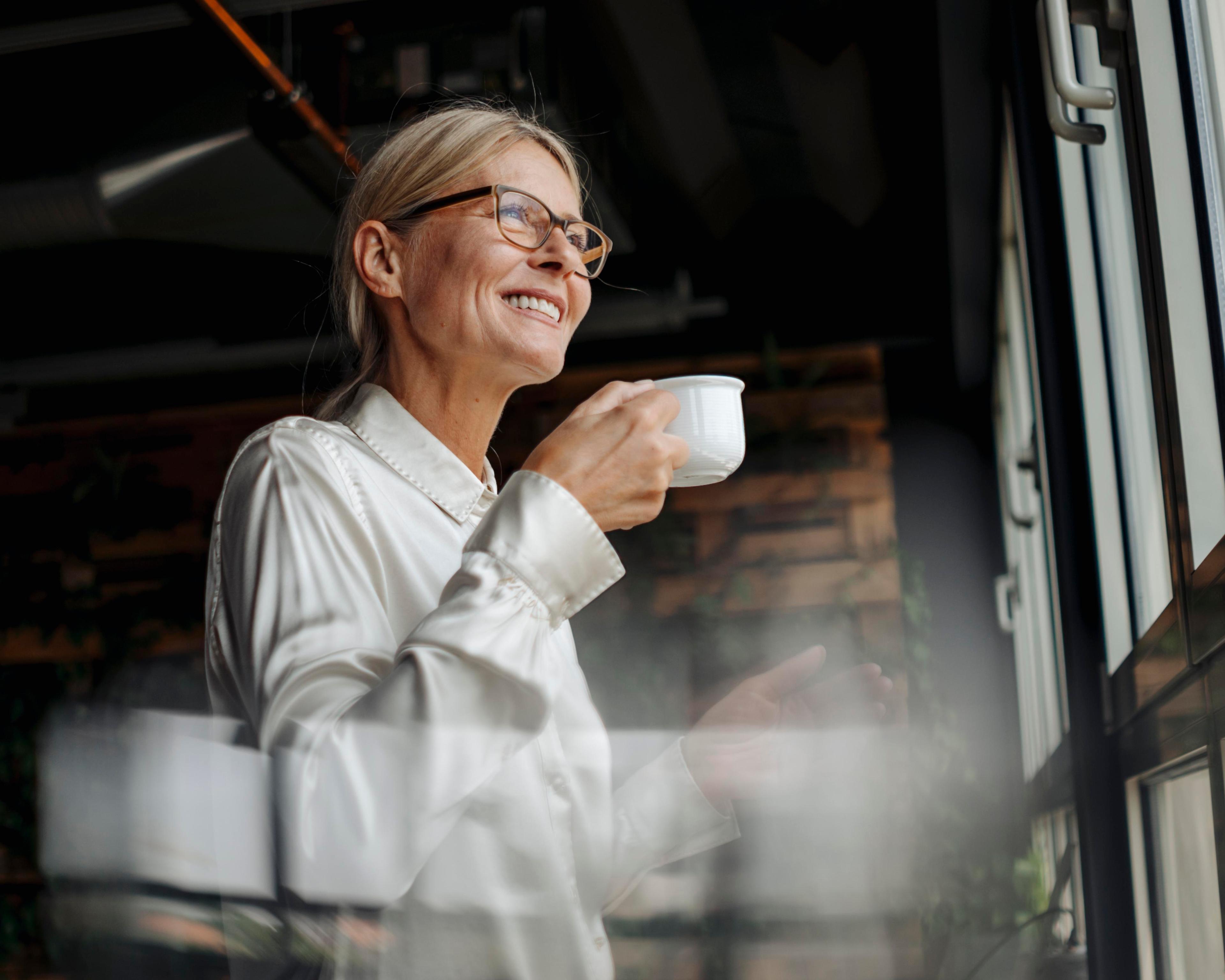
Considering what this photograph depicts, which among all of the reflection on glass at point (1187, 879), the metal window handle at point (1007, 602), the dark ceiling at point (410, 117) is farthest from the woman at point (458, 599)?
the metal window handle at point (1007, 602)

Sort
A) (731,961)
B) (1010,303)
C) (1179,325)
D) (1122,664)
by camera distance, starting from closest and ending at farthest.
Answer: (1179,325) → (1122,664) → (731,961) → (1010,303)

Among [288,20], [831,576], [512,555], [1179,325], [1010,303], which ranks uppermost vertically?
[288,20]

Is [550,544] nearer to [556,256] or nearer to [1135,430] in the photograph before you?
[556,256]

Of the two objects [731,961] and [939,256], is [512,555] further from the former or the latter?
[939,256]

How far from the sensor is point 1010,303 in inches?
46.4

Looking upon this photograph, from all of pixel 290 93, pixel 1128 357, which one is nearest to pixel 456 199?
pixel 1128 357

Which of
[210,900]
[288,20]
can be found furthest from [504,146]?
[288,20]

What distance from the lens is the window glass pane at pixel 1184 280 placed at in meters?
0.38

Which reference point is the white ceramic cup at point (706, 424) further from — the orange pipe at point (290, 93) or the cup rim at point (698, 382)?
the orange pipe at point (290, 93)

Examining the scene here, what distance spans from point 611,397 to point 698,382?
46mm

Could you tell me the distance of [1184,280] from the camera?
400 mm

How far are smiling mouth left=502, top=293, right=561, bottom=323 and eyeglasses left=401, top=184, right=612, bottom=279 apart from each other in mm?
23

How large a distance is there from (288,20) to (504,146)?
0.73 m

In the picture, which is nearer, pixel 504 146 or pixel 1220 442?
pixel 1220 442
